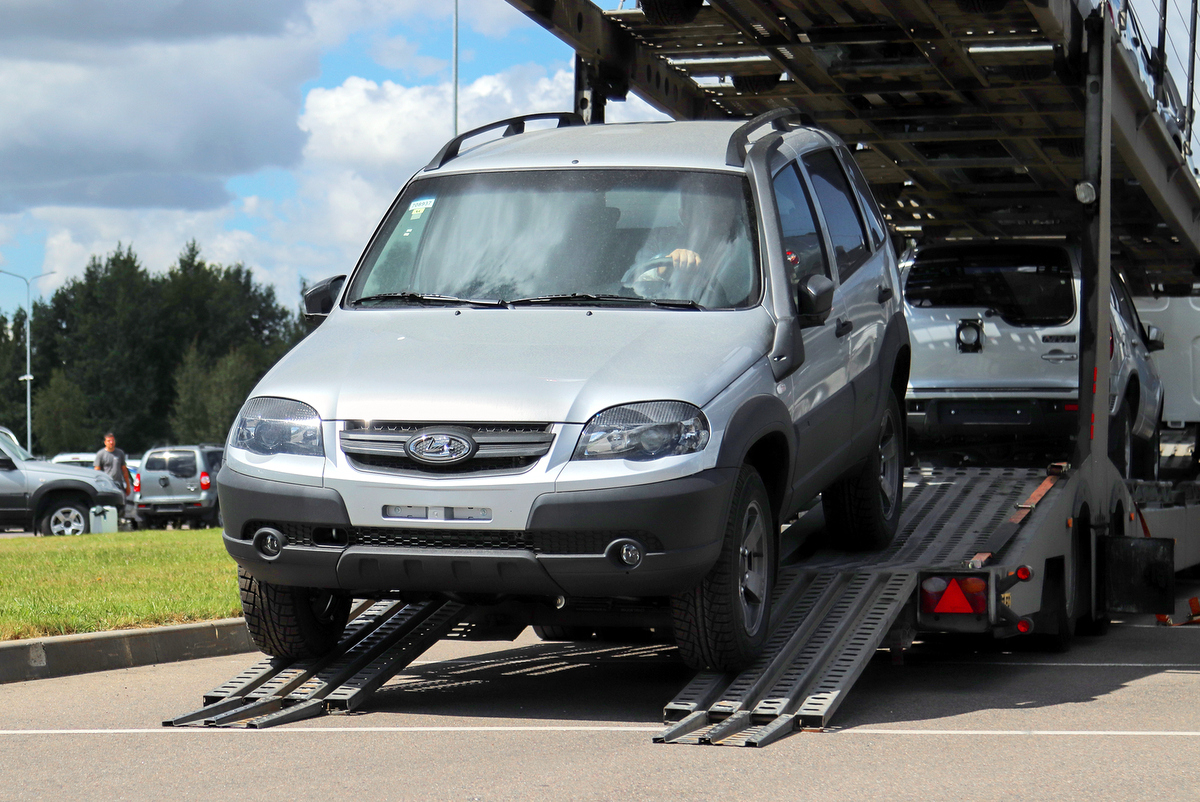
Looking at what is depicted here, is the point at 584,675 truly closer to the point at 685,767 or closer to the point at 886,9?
the point at 685,767

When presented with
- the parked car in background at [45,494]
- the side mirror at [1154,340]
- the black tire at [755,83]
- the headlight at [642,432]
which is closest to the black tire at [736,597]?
the headlight at [642,432]

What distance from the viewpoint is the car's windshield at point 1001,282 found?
1030 centimetres

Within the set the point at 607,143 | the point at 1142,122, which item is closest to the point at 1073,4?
the point at 1142,122

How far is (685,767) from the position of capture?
5188 mm

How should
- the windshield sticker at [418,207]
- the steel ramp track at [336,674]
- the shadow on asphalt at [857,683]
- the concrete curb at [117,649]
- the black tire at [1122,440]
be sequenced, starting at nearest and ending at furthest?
the steel ramp track at [336,674]
the shadow on asphalt at [857,683]
the windshield sticker at [418,207]
the concrete curb at [117,649]
the black tire at [1122,440]

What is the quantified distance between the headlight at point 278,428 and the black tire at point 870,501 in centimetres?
290

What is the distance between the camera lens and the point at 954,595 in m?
7.12

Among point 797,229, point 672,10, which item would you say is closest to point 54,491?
point 672,10

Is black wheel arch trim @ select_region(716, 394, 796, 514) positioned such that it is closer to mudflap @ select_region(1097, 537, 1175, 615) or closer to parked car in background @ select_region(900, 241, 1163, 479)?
mudflap @ select_region(1097, 537, 1175, 615)

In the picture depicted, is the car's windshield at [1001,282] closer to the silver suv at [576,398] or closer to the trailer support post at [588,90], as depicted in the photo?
the trailer support post at [588,90]

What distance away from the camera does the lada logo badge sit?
5.53m

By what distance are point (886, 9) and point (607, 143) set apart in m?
2.72

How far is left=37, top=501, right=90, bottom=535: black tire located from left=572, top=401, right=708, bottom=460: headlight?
18.7 m

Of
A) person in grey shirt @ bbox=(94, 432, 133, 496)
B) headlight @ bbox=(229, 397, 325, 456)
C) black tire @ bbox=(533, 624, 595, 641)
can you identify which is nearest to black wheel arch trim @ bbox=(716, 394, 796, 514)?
headlight @ bbox=(229, 397, 325, 456)
